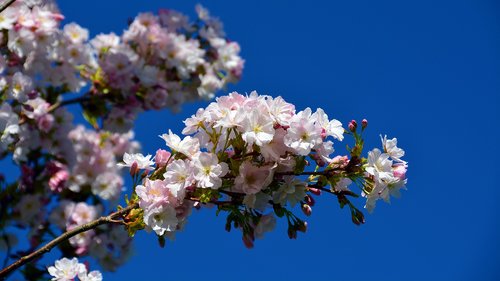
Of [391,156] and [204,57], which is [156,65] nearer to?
[204,57]

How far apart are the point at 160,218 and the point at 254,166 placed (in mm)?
321

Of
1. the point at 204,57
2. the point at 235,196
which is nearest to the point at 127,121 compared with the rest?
the point at 204,57

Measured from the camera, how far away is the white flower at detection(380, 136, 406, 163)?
209cm

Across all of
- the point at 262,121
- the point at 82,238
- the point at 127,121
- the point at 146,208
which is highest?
the point at 127,121

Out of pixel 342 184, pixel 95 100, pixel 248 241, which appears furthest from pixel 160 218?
pixel 95 100

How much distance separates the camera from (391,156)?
209 centimetres

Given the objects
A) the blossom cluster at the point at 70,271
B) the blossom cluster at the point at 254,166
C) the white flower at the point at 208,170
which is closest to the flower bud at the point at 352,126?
the blossom cluster at the point at 254,166

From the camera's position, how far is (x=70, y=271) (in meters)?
2.46

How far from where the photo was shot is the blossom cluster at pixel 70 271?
2455mm

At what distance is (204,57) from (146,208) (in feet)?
14.3

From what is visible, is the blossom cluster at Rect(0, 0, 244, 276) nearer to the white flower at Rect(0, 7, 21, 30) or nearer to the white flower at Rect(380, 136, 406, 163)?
the white flower at Rect(0, 7, 21, 30)

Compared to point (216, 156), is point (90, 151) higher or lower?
higher

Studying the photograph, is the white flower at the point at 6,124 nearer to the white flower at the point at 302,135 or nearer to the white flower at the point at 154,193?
the white flower at the point at 154,193

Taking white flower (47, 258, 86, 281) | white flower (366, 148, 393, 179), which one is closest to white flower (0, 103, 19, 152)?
white flower (47, 258, 86, 281)
